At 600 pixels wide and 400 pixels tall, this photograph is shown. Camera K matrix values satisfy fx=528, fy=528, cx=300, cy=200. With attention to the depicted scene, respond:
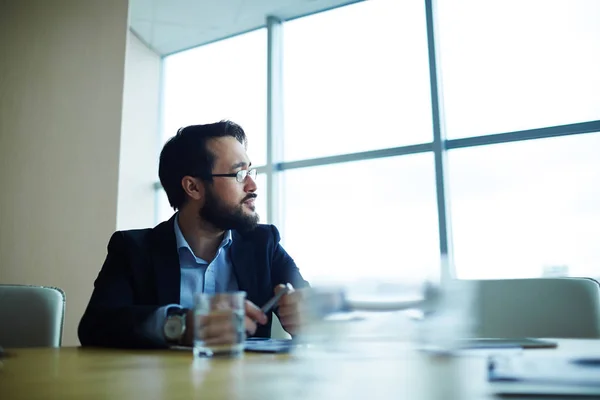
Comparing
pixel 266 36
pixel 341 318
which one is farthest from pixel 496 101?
pixel 341 318

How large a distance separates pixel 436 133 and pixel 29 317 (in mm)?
3003

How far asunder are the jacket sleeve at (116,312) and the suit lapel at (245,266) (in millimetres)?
324

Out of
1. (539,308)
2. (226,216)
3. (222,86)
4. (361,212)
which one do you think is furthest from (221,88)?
(539,308)

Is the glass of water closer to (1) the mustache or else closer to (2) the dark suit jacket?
(2) the dark suit jacket

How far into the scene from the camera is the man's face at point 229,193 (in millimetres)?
1894

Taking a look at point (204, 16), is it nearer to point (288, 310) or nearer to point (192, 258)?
point (192, 258)

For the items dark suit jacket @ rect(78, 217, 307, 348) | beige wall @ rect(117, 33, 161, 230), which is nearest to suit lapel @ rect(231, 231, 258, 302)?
dark suit jacket @ rect(78, 217, 307, 348)

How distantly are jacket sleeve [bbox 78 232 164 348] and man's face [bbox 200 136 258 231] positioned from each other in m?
0.41

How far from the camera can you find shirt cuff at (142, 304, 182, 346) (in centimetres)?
107

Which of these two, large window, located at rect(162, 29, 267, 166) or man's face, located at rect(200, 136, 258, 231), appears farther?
large window, located at rect(162, 29, 267, 166)

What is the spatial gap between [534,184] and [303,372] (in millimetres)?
3465

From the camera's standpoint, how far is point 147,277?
150 cm

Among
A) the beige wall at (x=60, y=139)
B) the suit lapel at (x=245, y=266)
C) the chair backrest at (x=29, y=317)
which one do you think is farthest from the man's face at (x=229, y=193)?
the beige wall at (x=60, y=139)

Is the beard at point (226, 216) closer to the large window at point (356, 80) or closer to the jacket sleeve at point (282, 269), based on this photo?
the jacket sleeve at point (282, 269)
